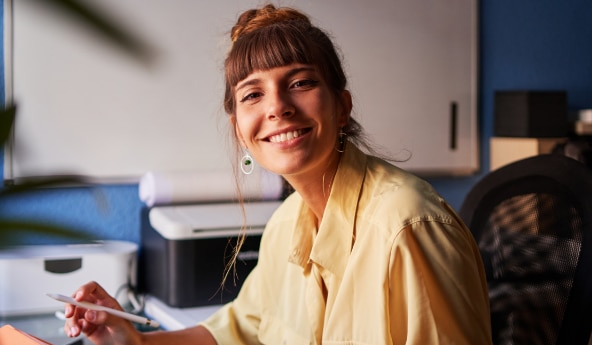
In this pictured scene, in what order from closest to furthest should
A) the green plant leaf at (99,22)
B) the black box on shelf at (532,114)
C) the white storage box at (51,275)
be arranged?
the green plant leaf at (99,22) → the white storage box at (51,275) → the black box on shelf at (532,114)

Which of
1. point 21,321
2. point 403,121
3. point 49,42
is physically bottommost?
point 21,321

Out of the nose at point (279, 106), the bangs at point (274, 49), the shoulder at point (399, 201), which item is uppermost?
the bangs at point (274, 49)

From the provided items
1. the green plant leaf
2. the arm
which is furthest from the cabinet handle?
Answer: the green plant leaf

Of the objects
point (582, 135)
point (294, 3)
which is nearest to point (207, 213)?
point (294, 3)

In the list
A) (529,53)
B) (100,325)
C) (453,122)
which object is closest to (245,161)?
(100,325)

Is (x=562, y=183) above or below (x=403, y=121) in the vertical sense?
below

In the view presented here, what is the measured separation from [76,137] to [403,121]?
107cm

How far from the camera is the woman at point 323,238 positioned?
3.37 feet

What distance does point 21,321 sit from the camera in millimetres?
1883

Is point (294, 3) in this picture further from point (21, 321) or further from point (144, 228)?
point (21, 321)

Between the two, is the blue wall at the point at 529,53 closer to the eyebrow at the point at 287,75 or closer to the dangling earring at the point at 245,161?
the dangling earring at the point at 245,161

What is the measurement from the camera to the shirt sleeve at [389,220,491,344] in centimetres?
100

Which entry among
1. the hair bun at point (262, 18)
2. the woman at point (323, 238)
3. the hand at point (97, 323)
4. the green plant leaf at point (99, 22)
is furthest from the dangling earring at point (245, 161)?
the green plant leaf at point (99, 22)

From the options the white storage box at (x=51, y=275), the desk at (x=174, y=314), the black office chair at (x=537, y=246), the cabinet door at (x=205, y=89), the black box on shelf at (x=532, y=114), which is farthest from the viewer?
the black box on shelf at (x=532, y=114)
